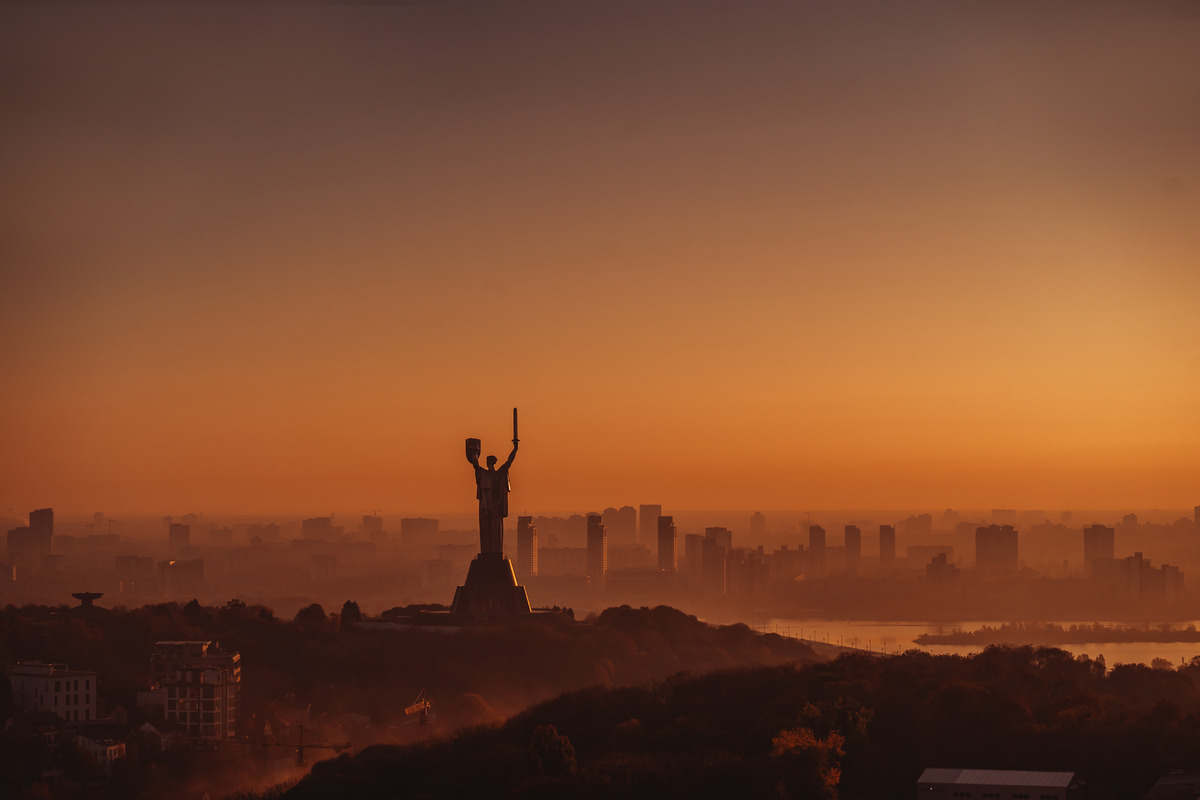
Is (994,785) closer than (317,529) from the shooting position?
Yes

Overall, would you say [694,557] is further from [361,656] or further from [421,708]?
[421,708]

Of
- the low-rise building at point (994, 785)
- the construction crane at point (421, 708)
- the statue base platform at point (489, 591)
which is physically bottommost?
the construction crane at point (421, 708)

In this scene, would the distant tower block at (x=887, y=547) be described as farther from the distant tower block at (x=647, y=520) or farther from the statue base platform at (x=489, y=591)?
the statue base platform at (x=489, y=591)

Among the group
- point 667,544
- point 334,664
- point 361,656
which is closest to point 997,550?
point 667,544

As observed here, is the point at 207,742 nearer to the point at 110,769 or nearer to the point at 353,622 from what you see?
the point at 110,769

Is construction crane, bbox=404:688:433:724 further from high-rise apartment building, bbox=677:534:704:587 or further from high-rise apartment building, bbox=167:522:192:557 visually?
high-rise apartment building, bbox=167:522:192:557

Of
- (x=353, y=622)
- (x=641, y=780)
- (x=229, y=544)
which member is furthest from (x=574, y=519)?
(x=641, y=780)

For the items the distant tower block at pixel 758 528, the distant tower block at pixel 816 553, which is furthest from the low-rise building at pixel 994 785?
the distant tower block at pixel 758 528

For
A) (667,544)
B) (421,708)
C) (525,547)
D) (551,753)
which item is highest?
(667,544)
